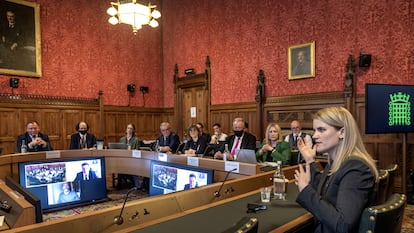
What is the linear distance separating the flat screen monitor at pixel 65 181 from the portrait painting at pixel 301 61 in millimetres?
3974

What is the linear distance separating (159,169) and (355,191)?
2451 mm

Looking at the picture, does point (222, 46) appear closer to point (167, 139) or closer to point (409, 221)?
point (167, 139)

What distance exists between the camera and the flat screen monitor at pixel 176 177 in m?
2.79

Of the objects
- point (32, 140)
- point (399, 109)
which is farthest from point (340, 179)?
point (32, 140)

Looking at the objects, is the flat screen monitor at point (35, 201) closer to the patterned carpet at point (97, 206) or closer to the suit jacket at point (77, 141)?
the patterned carpet at point (97, 206)

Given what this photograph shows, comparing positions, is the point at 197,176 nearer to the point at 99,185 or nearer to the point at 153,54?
the point at 99,185

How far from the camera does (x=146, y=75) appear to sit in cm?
882

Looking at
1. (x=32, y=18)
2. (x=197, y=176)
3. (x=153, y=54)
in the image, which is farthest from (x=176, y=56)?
(x=197, y=176)

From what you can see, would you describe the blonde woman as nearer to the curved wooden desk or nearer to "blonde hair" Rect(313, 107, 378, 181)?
the curved wooden desk

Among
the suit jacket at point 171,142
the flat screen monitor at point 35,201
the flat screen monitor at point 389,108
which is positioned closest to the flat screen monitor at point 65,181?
the suit jacket at point 171,142

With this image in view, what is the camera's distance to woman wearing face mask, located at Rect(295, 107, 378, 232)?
125 cm

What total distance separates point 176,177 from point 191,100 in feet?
17.8

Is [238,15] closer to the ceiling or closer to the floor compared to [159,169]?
closer to the ceiling

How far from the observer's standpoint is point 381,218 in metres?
1.23
